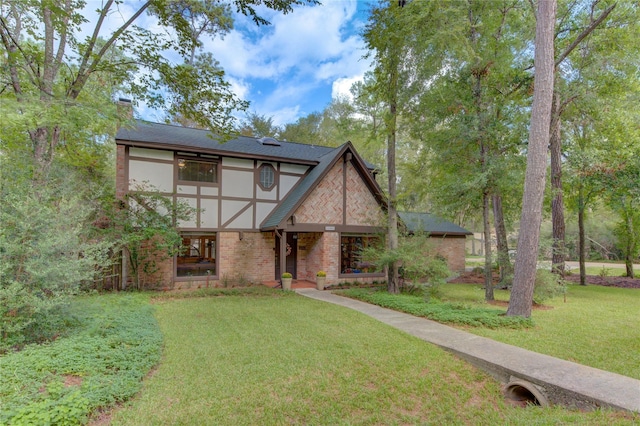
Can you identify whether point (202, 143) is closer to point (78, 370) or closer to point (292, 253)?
point (292, 253)

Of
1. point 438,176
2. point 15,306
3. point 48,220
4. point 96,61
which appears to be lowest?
point 15,306

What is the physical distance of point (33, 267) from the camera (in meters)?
4.71

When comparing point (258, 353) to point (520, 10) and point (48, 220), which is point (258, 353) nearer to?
point (48, 220)

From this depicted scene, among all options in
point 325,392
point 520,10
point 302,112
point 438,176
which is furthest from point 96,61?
point 302,112

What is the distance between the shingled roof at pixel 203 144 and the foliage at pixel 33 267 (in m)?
5.65

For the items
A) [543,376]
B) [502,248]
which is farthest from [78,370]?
[502,248]

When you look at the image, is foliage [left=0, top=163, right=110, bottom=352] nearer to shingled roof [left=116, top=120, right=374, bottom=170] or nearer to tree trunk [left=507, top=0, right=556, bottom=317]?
shingled roof [left=116, top=120, right=374, bottom=170]

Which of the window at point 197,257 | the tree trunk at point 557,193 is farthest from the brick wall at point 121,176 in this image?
Result: the tree trunk at point 557,193

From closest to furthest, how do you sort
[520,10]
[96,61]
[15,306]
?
1. [15,306]
2. [96,61]
3. [520,10]

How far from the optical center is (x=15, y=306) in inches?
178

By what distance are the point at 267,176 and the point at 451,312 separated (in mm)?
8763

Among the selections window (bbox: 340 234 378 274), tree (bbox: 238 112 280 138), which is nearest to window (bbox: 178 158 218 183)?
window (bbox: 340 234 378 274)

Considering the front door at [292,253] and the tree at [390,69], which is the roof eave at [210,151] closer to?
the front door at [292,253]

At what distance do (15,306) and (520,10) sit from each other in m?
16.4
